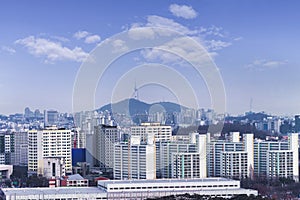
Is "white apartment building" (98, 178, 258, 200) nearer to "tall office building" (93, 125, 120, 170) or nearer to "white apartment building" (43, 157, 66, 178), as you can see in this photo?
"white apartment building" (43, 157, 66, 178)

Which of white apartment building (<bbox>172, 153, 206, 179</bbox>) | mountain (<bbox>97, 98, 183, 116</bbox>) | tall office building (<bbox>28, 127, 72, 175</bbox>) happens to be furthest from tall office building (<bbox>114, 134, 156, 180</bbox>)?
tall office building (<bbox>28, 127, 72, 175</bbox>)

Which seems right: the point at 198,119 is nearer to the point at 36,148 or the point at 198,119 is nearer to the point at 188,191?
the point at 36,148

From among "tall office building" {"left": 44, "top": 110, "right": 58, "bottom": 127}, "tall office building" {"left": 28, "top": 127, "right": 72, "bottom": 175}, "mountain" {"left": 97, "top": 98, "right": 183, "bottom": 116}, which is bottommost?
"tall office building" {"left": 28, "top": 127, "right": 72, "bottom": 175}

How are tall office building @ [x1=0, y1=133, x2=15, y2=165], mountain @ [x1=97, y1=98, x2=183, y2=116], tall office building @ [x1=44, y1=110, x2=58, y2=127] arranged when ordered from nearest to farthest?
mountain @ [x1=97, y1=98, x2=183, y2=116]
tall office building @ [x1=0, y1=133, x2=15, y2=165]
tall office building @ [x1=44, y1=110, x2=58, y2=127]

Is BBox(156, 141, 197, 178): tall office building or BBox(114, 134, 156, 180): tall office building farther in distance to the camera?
BBox(156, 141, 197, 178): tall office building

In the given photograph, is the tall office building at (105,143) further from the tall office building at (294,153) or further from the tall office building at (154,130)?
the tall office building at (294,153)

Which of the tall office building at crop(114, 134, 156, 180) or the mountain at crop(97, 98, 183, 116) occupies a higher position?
the mountain at crop(97, 98, 183, 116)
